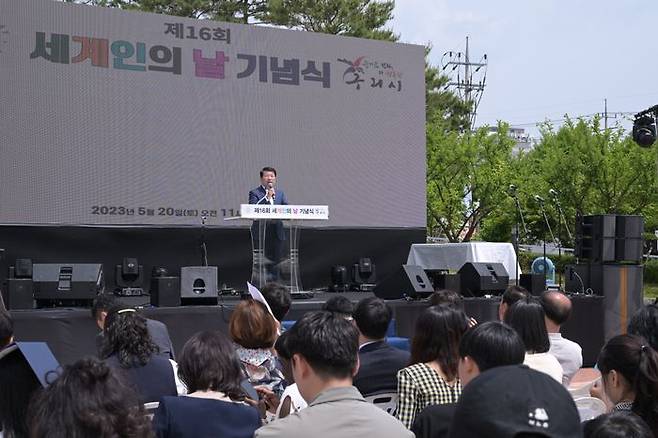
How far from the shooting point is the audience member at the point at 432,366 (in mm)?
3165

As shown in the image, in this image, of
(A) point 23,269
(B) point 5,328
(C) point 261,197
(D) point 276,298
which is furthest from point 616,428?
(A) point 23,269

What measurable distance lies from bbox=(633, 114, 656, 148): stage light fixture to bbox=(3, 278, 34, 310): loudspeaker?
7.36 m

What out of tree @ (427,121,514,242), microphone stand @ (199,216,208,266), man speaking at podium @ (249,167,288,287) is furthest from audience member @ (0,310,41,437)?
tree @ (427,121,514,242)

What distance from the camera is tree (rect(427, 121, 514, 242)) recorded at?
27469 mm

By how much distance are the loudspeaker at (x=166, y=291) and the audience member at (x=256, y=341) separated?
4527 mm

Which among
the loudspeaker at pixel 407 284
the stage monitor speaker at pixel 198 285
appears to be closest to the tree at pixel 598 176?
the loudspeaker at pixel 407 284

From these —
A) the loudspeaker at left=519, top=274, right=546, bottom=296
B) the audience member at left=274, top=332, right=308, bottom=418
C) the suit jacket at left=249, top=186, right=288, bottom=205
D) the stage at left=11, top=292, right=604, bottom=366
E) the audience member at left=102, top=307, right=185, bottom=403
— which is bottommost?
the stage at left=11, top=292, right=604, bottom=366

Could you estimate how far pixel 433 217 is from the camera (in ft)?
92.6

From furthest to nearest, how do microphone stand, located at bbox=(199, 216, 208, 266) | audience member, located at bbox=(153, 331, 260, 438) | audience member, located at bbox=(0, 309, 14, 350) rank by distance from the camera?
microphone stand, located at bbox=(199, 216, 208, 266), audience member, located at bbox=(0, 309, 14, 350), audience member, located at bbox=(153, 331, 260, 438)

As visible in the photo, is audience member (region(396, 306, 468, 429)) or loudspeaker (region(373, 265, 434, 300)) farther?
loudspeaker (region(373, 265, 434, 300))

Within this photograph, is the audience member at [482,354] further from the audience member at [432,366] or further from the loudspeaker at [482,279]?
the loudspeaker at [482,279]

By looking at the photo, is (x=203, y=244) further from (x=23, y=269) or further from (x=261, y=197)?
(x=23, y=269)

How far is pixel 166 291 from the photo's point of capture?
834cm

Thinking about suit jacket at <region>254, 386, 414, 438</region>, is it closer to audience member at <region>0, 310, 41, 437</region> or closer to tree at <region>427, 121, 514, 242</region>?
audience member at <region>0, 310, 41, 437</region>
